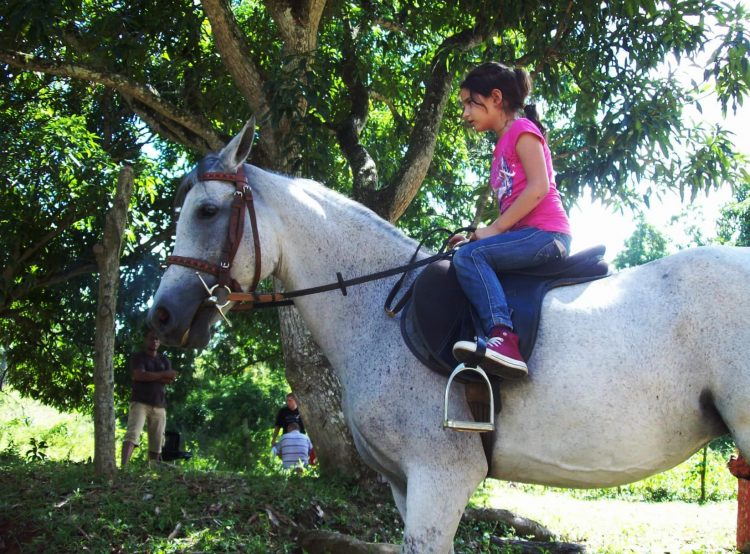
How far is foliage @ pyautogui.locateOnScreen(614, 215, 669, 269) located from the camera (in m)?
50.2

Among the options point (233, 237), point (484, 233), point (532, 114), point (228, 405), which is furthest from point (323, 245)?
point (228, 405)

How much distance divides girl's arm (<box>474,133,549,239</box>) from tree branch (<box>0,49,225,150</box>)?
5.81 m

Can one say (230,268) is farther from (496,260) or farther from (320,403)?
(320,403)

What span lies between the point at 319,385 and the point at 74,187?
5250mm

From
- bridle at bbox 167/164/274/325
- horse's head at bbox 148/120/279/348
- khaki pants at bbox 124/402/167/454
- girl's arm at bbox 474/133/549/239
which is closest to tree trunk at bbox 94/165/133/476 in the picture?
khaki pants at bbox 124/402/167/454

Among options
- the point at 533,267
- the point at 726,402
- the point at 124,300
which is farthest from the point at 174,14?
the point at 726,402

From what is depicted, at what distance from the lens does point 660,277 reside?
3.45 meters

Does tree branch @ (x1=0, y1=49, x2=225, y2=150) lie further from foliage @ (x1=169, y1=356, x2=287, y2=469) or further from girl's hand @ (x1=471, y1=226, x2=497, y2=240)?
foliage @ (x1=169, y1=356, x2=287, y2=469)

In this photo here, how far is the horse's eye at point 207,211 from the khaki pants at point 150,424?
698cm

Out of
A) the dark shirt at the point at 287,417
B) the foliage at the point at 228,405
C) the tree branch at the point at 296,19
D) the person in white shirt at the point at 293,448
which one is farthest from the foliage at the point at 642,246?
the tree branch at the point at 296,19

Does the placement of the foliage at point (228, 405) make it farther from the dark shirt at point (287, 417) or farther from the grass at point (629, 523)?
the grass at point (629, 523)

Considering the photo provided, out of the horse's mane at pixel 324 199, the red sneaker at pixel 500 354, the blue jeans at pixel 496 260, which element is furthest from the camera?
the horse's mane at pixel 324 199

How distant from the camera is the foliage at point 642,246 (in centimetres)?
5016

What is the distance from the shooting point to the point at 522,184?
148 inches
